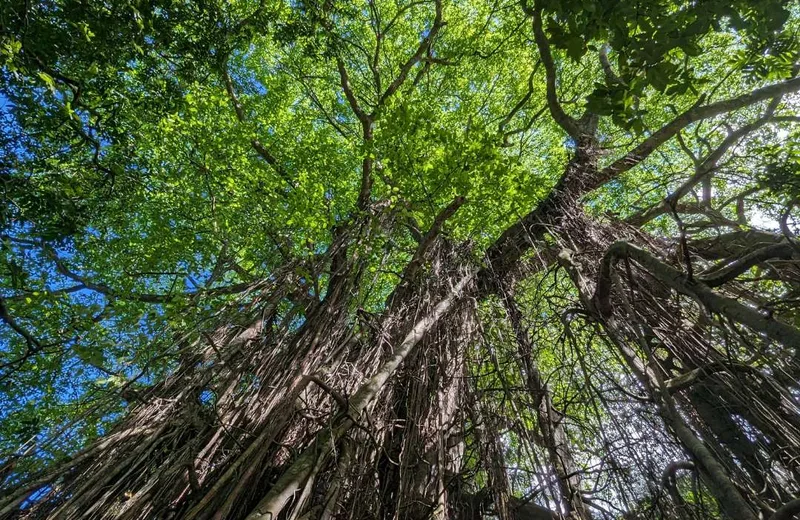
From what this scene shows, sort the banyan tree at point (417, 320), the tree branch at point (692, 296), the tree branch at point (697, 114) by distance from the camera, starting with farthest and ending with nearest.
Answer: the tree branch at point (697, 114)
the banyan tree at point (417, 320)
the tree branch at point (692, 296)

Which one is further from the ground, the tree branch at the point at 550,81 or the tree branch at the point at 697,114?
the tree branch at the point at 550,81

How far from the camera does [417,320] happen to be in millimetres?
2848

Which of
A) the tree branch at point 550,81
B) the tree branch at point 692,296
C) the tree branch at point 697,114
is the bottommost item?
the tree branch at point 692,296

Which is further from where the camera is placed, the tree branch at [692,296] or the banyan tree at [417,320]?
the banyan tree at [417,320]

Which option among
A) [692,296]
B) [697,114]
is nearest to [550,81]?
[697,114]

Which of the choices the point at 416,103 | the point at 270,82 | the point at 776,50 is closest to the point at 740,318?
the point at 776,50

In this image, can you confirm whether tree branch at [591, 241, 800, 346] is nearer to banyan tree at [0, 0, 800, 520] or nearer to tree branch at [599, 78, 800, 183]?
banyan tree at [0, 0, 800, 520]

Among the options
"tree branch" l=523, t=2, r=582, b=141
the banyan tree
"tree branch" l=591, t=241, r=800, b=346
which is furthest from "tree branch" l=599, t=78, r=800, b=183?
"tree branch" l=591, t=241, r=800, b=346

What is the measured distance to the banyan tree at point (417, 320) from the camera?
165 cm

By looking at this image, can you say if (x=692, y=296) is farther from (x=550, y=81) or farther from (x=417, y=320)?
(x=550, y=81)

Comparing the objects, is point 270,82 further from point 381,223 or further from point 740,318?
point 740,318

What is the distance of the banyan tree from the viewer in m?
1.65

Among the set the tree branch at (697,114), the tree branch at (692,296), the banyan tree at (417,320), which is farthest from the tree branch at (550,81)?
the tree branch at (692,296)

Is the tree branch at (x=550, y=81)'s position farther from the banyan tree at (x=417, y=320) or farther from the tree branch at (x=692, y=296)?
the tree branch at (x=692, y=296)
